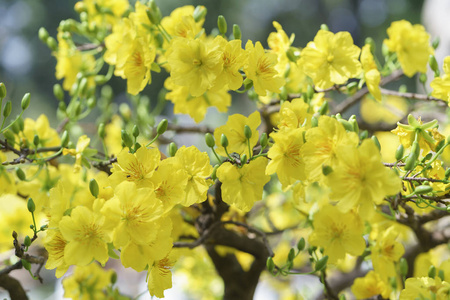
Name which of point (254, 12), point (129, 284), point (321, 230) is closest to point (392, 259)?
point (321, 230)

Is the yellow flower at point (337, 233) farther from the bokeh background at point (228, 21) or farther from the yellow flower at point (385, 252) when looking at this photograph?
the bokeh background at point (228, 21)

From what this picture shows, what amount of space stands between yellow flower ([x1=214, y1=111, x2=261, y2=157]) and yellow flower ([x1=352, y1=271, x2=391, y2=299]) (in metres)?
0.43

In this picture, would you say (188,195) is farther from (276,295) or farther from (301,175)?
(276,295)

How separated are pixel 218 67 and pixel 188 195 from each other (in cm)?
20

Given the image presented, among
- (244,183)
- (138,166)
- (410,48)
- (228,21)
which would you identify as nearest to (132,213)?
(138,166)

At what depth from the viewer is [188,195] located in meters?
0.61

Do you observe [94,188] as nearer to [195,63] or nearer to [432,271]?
[195,63]

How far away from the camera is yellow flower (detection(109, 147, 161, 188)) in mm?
574

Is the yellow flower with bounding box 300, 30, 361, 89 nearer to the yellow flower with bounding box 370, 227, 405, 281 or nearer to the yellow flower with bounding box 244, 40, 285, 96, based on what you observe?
the yellow flower with bounding box 244, 40, 285, 96

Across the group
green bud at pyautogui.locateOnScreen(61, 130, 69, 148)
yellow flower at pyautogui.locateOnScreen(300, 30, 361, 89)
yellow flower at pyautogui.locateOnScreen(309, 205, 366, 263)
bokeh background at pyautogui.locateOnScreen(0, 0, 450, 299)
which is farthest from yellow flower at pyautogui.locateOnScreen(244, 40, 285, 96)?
bokeh background at pyautogui.locateOnScreen(0, 0, 450, 299)

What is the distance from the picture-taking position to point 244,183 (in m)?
0.64

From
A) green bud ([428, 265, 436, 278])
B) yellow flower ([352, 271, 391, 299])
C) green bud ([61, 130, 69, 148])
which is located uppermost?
green bud ([61, 130, 69, 148])

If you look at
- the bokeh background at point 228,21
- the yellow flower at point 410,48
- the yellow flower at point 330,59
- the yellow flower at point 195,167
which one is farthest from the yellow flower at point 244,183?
the bokeh background at point 228,21

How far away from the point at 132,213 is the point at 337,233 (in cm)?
36
